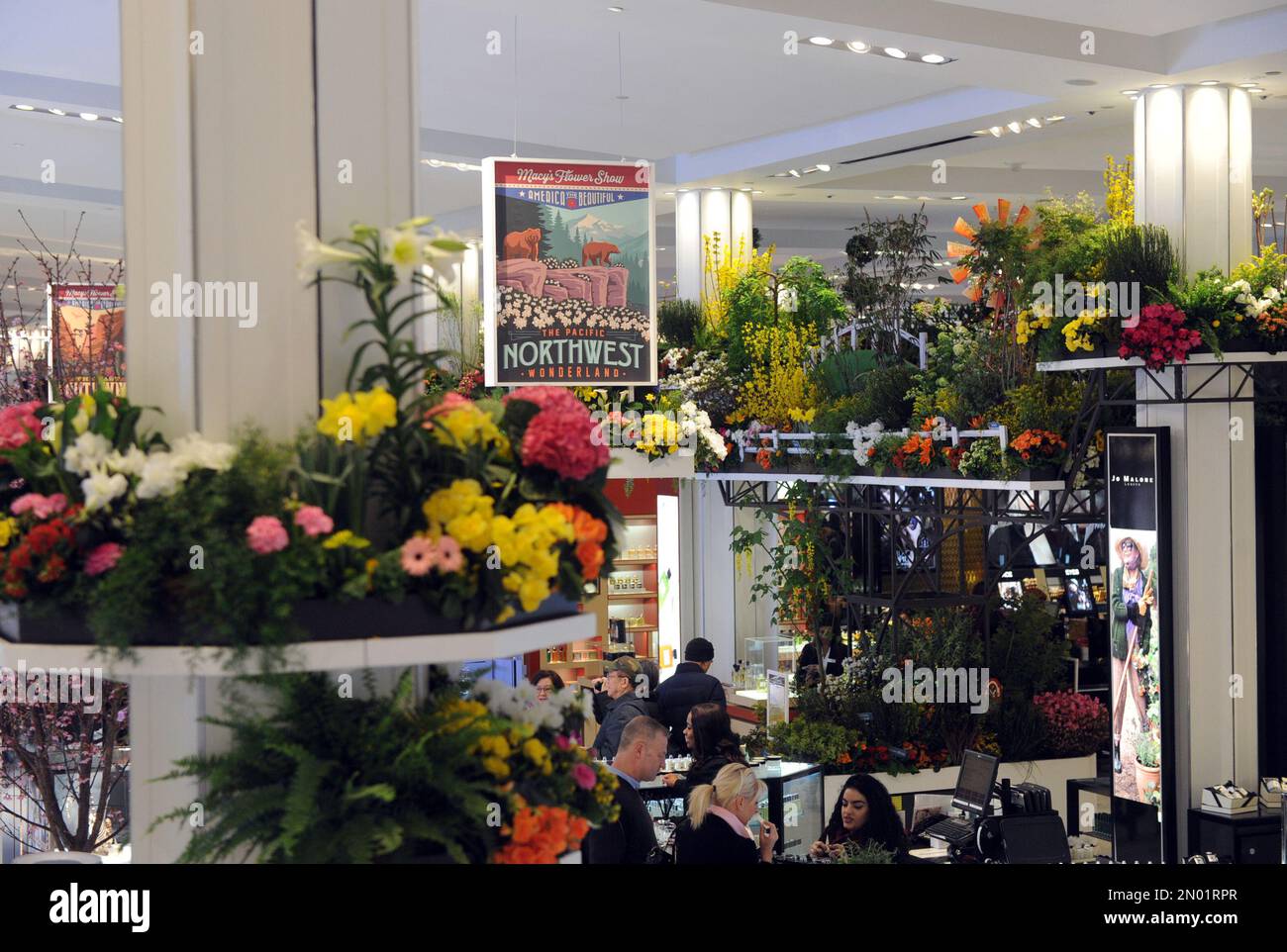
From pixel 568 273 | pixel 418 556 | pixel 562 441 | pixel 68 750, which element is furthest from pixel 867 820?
pixel 418 556

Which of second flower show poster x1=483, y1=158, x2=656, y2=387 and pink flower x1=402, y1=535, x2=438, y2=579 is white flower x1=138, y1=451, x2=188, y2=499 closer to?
pink flower x1=402, y1=535, x2=438, y2=579

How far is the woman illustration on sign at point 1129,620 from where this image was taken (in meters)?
7.79

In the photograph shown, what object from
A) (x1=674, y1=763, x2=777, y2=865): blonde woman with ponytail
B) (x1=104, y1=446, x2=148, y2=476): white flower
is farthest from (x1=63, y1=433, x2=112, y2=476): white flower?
(x1=674, y1=763, x2=777, y2=865): blonde woman with ponytail

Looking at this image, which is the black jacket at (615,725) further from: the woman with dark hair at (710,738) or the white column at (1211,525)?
the white column at (1211,525)

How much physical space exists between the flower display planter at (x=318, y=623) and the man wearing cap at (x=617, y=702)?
220 inches

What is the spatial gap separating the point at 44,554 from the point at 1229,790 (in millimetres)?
7113

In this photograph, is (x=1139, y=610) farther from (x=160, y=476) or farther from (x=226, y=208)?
(x=160, y=476)

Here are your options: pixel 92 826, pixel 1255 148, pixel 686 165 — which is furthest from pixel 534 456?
pixel 1255 148

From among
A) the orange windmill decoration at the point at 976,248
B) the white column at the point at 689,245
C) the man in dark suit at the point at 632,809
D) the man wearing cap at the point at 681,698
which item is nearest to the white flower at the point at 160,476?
the man in dark suit at the point at 632,809

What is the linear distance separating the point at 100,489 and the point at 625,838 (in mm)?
3642

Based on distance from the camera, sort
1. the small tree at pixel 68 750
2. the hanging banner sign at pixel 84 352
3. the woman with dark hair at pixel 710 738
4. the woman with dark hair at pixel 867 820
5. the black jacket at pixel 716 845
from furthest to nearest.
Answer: the woman with dark hair at pixel 710 738, the woman with dark hair at pixel 867 820, the black jacket at pixel 716 845, the hanging banner sign at pixel 84 352, the small tree at pixel 68 750

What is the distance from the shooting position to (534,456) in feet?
7.75

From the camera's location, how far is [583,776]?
2.53m

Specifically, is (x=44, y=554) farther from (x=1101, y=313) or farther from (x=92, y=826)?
(x=1101, y=313)
